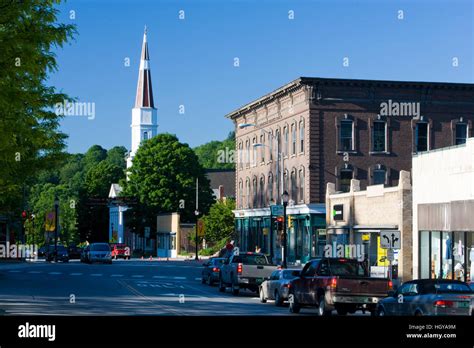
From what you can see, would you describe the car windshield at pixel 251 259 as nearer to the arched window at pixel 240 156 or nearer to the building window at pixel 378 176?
the building window at pixel 378 176

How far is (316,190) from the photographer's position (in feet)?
235

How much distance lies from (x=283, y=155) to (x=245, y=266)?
39678 mm

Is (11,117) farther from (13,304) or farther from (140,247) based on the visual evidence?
(140,247)

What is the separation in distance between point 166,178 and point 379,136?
50.7 m

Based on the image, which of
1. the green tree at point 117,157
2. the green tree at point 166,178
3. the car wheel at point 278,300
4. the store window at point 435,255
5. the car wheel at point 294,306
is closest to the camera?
the car wheel at point 294,306

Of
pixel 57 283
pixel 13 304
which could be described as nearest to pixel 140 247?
pixel 57 283

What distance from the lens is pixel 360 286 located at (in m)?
25.4

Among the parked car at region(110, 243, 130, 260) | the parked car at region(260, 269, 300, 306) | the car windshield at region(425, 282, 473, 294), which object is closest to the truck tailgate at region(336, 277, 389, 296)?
the car windshield at region(425, 282, 473, 294)

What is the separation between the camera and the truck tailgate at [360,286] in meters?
25.3

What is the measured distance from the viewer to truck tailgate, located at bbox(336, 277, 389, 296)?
82.9 ft

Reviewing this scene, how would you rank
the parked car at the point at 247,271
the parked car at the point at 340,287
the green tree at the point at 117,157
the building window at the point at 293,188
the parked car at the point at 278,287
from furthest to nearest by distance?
the green tree at the point at 117,157
the building window at the point at 293,188
the parked car at the point at 247,271
the parked car at the point at 278,287
the parked car at the point at 340,287

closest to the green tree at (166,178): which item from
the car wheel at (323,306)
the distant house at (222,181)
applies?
the distant house at (222,181)

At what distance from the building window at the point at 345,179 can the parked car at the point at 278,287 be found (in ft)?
127

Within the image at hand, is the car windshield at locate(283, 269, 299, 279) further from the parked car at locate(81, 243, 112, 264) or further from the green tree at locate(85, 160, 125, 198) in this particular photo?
the green tree at locate(85, 160, 125, 198)
